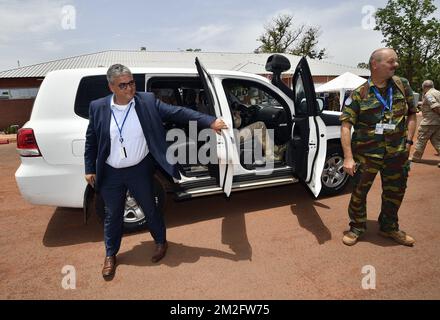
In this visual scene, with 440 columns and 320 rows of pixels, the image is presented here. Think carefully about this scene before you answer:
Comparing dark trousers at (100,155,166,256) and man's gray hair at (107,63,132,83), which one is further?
dark trousers at (100,155,166,256)

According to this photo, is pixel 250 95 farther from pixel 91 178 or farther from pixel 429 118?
pixel 429 118

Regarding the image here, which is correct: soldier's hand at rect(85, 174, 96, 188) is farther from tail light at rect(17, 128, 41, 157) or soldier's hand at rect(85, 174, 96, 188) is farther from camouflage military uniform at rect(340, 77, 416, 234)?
camouflage military uniform at rect(340, 77, 416, 234)

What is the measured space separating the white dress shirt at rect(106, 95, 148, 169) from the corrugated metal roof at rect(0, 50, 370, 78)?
17220 millimetres

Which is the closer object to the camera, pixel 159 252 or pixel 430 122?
pixel 159 252

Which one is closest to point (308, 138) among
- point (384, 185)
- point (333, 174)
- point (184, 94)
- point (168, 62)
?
point (384, 185)

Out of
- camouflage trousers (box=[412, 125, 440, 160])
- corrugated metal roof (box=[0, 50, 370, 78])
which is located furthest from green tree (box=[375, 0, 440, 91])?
camouflage trousers (box=[412, 125, 440, 160])

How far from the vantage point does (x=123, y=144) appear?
2600mm

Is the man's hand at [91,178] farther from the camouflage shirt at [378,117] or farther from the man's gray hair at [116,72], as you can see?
the camouflage shirt at [378,117]

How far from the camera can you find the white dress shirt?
8.51ft

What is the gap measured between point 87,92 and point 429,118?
21.1 feet

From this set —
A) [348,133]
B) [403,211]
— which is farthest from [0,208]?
[403,211]

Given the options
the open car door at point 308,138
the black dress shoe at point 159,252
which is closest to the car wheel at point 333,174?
the open car door at point 308,138

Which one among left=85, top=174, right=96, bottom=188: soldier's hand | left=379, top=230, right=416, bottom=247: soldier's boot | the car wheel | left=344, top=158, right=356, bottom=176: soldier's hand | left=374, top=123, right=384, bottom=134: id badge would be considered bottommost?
left=379, top=230, right=416, bottom=247: soldier's boot
